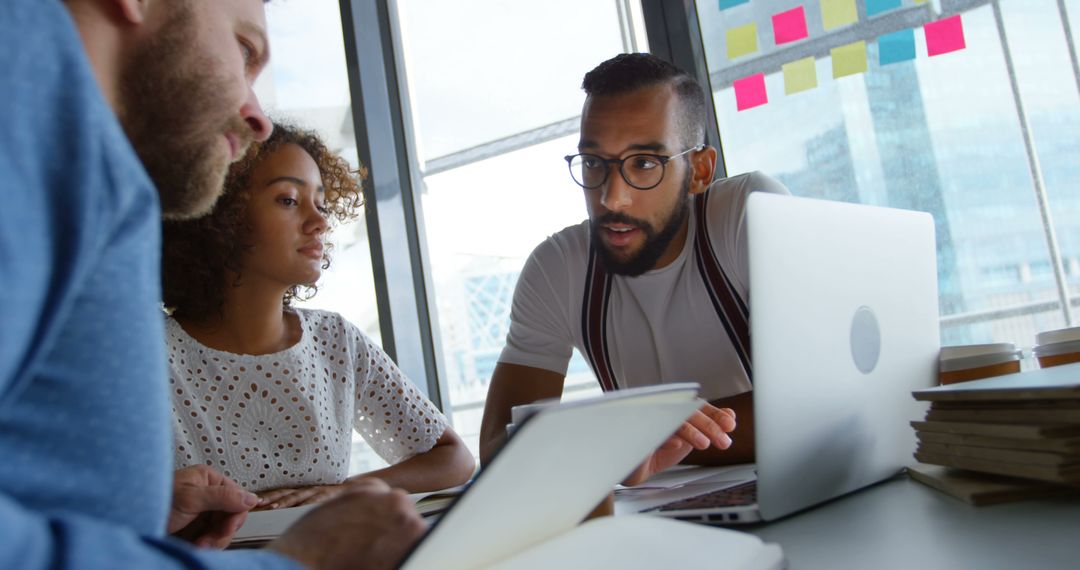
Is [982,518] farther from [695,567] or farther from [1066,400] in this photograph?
[695,567]

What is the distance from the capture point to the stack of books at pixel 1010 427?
715 millimetres

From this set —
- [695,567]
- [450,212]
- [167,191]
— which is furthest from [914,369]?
[450,212]

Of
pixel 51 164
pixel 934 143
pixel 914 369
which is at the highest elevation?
pixel 934 143

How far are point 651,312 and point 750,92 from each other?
0.87m

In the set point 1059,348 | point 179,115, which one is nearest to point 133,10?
point 179,115

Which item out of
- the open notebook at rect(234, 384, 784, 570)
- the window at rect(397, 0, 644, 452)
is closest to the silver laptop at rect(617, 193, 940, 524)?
the open notebook at rect(234, 384, 784, 570)

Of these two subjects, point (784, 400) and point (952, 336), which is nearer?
point (784, 400)

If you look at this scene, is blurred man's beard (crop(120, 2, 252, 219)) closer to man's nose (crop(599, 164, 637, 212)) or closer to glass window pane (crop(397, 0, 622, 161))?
man's nose (crop(599, 164, 637, 212))

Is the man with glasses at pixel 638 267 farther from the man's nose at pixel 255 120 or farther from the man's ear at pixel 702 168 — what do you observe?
the man's nose at pixel 255 120

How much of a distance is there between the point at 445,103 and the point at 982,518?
8.06ft

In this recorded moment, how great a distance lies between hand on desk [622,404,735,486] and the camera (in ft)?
3.11

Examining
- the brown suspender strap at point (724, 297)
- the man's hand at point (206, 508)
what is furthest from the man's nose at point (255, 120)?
the brown suspender strap at point (724, 297)

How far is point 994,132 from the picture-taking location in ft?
6.48

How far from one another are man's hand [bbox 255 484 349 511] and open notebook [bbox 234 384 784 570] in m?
0.93
